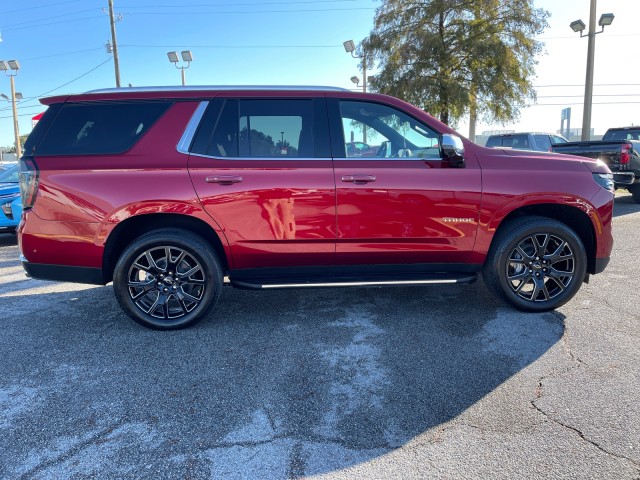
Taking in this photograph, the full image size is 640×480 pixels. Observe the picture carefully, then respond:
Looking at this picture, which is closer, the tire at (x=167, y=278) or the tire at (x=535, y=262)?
the tire at (x=167, y=278)

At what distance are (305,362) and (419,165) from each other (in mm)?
1894

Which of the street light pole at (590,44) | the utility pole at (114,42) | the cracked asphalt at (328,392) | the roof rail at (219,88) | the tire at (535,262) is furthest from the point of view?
the utility pole at (114,42)

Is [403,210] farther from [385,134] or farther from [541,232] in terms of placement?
[541,232]

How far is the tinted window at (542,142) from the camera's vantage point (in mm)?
13391

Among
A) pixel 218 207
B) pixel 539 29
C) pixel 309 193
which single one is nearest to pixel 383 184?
pixel 309 193

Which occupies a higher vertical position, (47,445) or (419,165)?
(419,165)

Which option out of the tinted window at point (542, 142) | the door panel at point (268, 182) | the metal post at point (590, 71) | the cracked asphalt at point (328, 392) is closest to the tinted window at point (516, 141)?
the tinted window at point (542, 142)

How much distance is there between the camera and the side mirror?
3688 millimetres

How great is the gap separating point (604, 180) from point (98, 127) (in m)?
4.43

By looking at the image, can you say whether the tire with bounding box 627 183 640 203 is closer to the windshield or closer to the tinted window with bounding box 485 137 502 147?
the tinted window with bounding box 485 137 502 147

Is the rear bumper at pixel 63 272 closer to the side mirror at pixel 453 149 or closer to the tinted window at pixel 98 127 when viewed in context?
the tinted window at pixel 98 127

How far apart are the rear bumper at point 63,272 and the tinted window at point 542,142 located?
1306 centimetres

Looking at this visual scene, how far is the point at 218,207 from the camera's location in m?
3.73

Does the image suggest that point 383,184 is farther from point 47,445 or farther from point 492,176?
point 47,445
